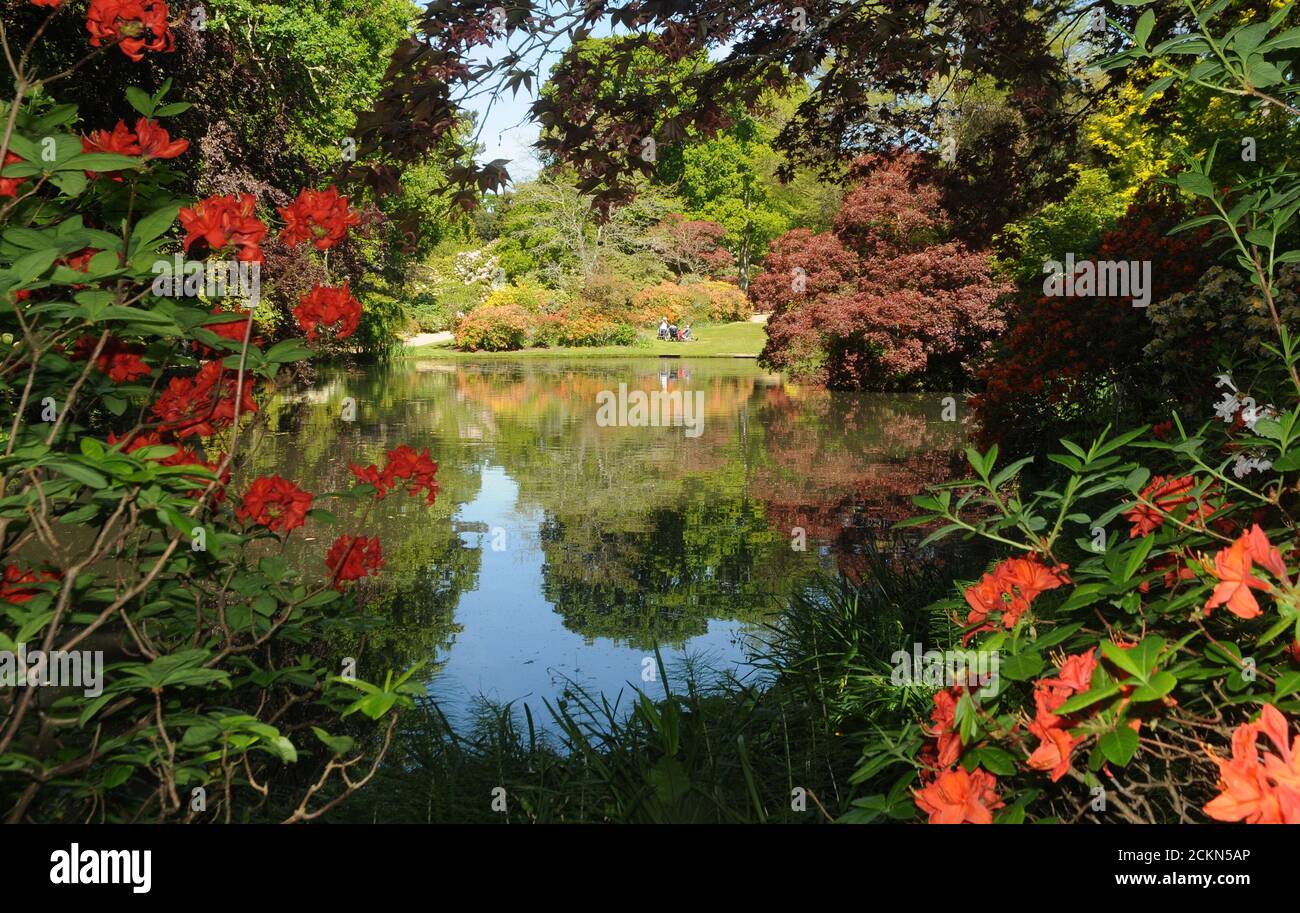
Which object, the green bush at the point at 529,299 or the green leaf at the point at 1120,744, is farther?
the green bush at the point at 529,299

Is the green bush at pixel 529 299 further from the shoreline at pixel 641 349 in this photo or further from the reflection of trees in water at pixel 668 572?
the reflection of trees in water at pixel 668 572

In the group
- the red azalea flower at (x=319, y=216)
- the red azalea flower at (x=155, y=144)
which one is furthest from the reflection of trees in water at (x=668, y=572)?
the red azalea flower at (x=155, y=144)

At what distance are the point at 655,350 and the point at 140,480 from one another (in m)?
32.1

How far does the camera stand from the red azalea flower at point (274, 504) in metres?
2.91

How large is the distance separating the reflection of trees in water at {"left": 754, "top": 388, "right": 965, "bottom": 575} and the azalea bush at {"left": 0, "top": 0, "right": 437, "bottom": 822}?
398 centimetres

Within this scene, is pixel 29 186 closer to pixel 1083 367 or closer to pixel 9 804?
pixel 9 804

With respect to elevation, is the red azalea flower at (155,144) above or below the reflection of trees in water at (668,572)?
above

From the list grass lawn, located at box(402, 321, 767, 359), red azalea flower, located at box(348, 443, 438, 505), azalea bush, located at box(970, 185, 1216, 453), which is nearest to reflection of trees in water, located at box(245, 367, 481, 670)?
red azalea flower, located at box(348, 443, 438, 505)

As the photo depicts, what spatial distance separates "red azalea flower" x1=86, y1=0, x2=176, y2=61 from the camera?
228 centimetres

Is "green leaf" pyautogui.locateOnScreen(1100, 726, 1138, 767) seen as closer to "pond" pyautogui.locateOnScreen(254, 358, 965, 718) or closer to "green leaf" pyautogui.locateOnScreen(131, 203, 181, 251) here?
"pond" pyautogui.locateOnScreen(254, 358, 965, 718)

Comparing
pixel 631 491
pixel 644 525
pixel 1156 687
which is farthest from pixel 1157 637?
pixel 631 491

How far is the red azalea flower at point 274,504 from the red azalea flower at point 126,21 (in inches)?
47.9

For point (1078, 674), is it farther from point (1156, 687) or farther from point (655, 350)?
point (655, 350)

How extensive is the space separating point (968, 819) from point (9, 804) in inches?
85.8
